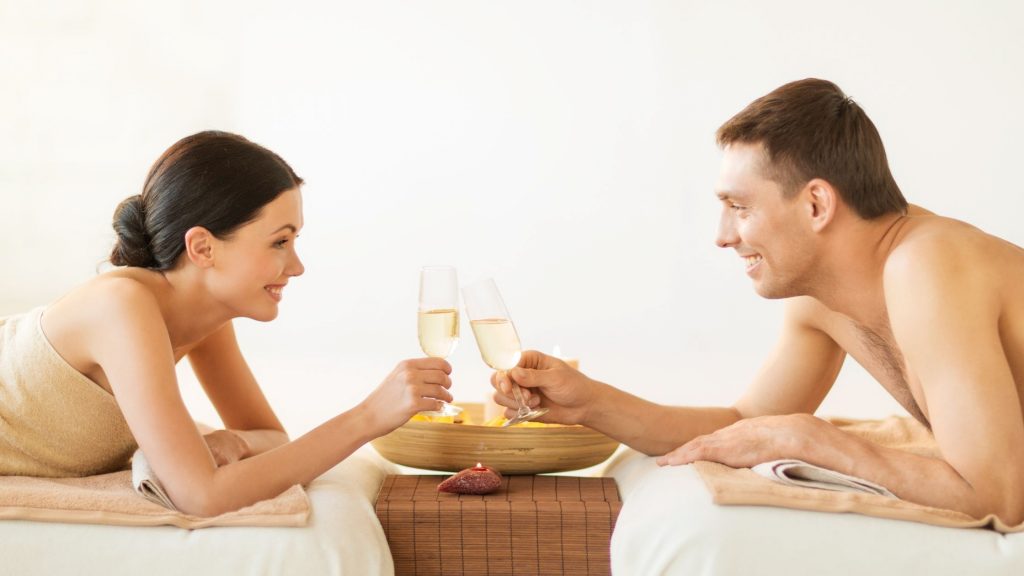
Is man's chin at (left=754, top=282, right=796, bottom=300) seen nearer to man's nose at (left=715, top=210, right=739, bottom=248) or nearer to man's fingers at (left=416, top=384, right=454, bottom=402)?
man's nose at (left=715, top=210, right=739, bottom=248)

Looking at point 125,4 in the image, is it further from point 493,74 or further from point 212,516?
point 212,516

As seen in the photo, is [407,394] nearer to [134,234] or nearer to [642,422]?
[642,422]

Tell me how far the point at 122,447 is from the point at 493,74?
553 cm

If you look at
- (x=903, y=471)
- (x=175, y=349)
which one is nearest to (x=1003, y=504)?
(x=903, y=471)

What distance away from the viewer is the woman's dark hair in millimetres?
2227

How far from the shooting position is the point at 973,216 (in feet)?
23.6

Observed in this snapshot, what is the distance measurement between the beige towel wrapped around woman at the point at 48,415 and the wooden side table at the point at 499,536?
62 cm

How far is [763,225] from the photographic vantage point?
223 centimetres

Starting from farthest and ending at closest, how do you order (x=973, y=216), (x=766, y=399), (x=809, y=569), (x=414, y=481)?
(x=973, y=216) → (x=766, y=399) → (x=414, y=481) → (x=809, y=569)

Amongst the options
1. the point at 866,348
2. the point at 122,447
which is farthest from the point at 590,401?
the point at 122,447

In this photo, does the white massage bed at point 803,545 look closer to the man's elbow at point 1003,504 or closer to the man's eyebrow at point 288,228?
the man's elbow at point 1003,504

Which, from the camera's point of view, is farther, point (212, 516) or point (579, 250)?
point (579, 250)

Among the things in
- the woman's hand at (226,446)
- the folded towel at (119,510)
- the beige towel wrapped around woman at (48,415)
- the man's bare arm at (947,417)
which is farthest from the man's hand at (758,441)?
the beige towel wrapped around woman at (48,415)

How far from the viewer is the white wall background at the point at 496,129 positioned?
23.7ft
